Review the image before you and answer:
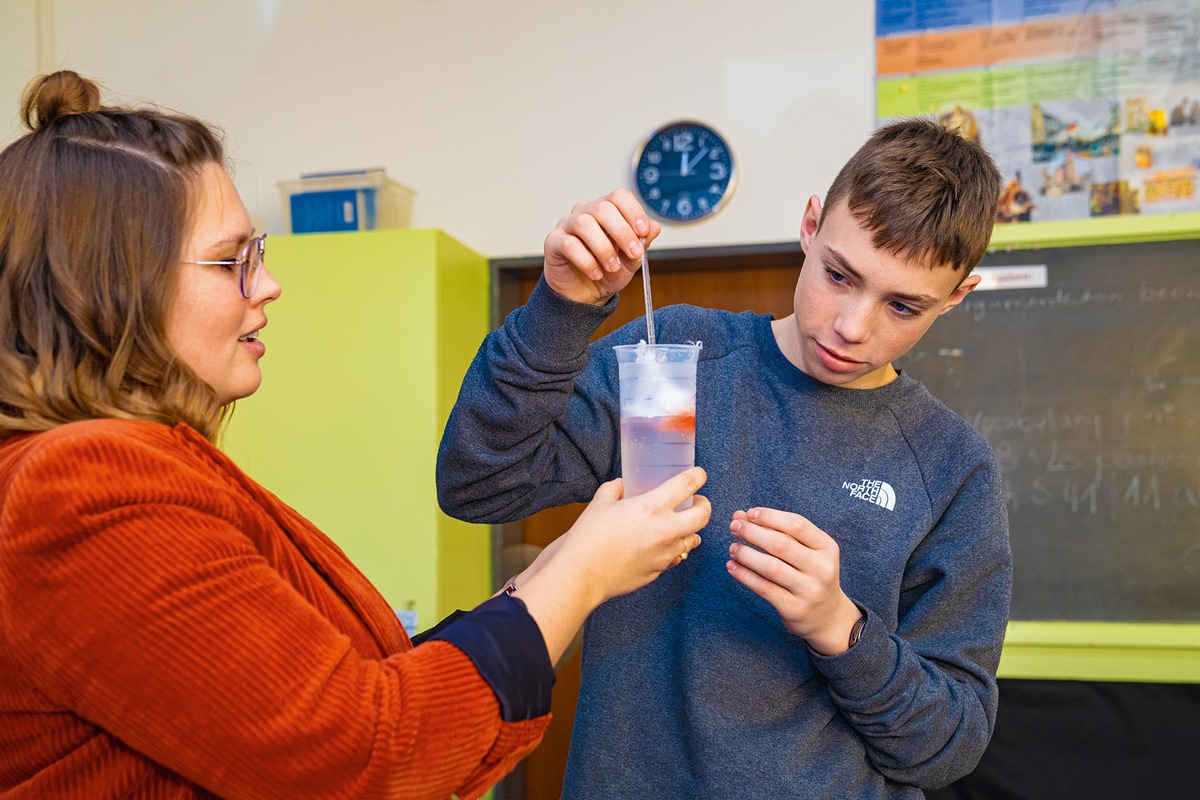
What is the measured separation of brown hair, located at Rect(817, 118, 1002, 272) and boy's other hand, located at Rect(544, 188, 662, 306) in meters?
0.34

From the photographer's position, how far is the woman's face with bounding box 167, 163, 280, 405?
932 mm

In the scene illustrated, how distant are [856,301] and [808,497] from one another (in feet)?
0.94

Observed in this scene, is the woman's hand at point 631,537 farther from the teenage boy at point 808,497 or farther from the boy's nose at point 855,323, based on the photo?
the boy's nose at point 855,323

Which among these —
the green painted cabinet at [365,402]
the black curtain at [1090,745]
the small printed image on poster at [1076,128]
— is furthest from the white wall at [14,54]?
the black curtain at [1090,745]

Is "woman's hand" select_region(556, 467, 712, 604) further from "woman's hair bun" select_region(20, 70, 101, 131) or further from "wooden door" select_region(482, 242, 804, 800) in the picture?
"wooden door" select_region(482, 242, 804, 800)

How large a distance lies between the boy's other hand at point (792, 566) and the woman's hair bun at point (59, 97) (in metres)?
0.84

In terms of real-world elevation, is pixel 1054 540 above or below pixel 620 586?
below

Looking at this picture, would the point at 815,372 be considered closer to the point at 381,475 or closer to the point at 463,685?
→ the point at 463,685

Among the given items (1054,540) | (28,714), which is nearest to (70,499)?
(28,714)

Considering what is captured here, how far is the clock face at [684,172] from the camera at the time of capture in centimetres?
319

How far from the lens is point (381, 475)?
2.88m

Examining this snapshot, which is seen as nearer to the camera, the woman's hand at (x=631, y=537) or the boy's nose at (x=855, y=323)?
the woman's hand at (x=631, y=537)

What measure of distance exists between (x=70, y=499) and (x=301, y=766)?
0.91 feet

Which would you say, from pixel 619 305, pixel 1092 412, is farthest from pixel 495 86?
pixel 1092 412
